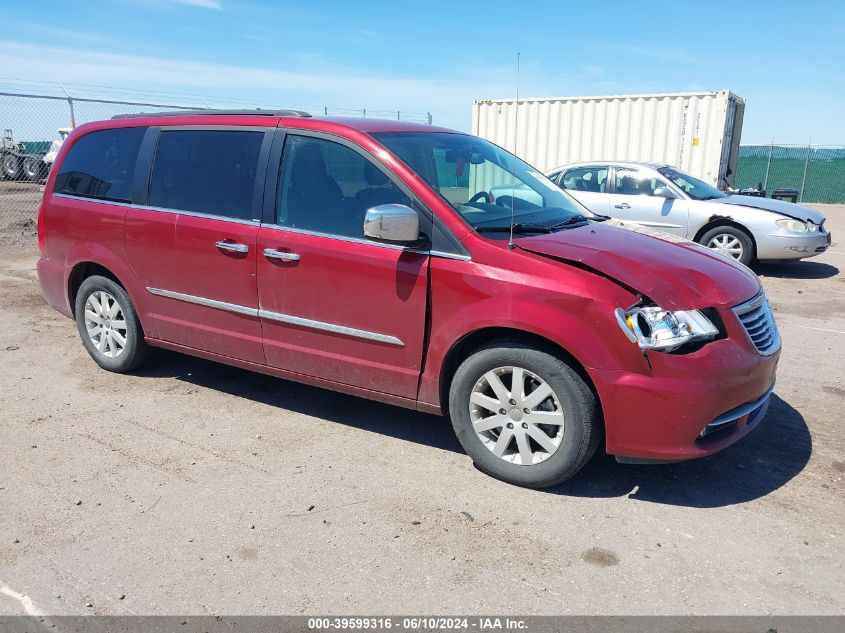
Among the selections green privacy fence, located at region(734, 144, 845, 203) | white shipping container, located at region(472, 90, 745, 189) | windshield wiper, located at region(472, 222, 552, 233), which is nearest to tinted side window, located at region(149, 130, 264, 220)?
windshield wiper, located at region(472, 222, 552, 233)

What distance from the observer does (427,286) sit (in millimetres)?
3797

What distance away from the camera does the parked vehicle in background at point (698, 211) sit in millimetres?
9742

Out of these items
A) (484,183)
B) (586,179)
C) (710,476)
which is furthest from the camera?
(586,179)

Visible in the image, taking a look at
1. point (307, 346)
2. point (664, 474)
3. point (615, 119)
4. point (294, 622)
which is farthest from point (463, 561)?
point (615, 119)

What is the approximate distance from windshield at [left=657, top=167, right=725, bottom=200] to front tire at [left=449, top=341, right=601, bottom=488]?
7632mm

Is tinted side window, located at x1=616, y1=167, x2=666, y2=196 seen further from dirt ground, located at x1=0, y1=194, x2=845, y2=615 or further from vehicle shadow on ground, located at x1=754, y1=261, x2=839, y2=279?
dirt ground, located at x1=0, y1=194, x2=845, y2=615

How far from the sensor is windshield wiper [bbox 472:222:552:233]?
12.6 ft

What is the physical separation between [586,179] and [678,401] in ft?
26.1

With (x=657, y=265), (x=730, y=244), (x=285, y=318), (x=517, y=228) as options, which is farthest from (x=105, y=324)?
(x=730, y=244)

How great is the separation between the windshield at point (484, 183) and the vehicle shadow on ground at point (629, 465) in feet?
4.59

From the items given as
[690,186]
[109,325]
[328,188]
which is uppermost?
[328,188]

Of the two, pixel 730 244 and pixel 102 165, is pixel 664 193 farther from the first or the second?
pixel 102 165

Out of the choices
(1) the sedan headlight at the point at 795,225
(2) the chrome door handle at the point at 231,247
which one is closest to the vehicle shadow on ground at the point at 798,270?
(1) the sedan headlight at the point at 795,225

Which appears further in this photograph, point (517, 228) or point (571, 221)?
point (571, 221)
